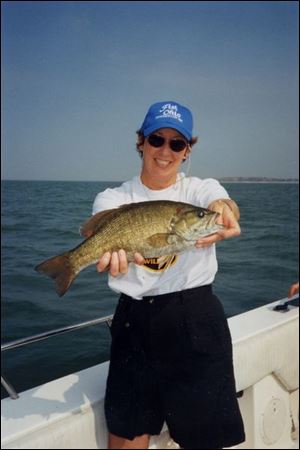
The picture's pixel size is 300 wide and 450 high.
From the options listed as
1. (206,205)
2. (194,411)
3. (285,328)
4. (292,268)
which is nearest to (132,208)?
(206,205)

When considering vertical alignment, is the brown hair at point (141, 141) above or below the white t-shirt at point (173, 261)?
above

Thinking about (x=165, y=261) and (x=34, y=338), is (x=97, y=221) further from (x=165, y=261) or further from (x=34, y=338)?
(x=34, y=338)

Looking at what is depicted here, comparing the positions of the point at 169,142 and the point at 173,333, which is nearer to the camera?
the point at 169,142

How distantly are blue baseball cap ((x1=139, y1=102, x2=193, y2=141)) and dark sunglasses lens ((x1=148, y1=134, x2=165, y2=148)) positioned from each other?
0.03m

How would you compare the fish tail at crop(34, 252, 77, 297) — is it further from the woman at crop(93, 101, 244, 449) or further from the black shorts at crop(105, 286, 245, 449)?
the black shorts at crop(105, 286, 245, 449)

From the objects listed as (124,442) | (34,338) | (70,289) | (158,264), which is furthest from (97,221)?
(70,289)

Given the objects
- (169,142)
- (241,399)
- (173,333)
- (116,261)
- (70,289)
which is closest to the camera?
(116,261)

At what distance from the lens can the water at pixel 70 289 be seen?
6.14 metres

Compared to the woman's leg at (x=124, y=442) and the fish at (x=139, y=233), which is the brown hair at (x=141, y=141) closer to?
the fish at (x=139, y=233)

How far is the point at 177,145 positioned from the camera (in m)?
2.21

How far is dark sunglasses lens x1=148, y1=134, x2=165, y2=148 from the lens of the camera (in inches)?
86.5

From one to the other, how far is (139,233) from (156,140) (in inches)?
20.6

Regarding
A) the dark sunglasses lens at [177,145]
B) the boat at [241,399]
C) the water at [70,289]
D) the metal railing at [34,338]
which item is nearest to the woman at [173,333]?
the dark sunglasses lens at [177,145]

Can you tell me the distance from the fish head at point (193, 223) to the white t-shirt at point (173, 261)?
17cm
